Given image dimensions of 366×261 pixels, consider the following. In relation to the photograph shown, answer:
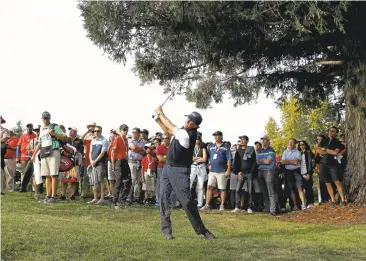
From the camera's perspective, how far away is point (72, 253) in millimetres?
7848

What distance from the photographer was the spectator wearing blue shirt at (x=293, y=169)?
51.5 feet

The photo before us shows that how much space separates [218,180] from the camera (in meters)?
15.5

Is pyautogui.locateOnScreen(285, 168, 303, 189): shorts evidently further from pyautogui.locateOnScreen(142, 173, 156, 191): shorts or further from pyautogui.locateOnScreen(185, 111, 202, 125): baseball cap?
pyautogui.locateOnScreen(185, 111, 202, 125): baseball cap

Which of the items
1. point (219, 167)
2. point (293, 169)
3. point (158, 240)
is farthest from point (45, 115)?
point (293, 169)

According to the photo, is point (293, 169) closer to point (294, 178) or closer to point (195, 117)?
point (294, 178)

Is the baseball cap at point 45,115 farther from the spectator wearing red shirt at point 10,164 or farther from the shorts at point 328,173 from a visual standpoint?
the shorts at point 328,173

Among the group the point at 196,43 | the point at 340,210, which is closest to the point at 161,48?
the point at 196,43

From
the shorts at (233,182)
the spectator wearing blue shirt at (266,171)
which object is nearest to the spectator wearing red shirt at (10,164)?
the shorts at (233,182)

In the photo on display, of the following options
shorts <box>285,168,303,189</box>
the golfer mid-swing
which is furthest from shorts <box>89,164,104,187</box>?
the golfer mid-swing

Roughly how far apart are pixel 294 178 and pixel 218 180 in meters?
2.14

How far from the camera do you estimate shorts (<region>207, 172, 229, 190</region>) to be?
15.5 metres

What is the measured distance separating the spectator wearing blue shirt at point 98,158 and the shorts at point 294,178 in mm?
5100

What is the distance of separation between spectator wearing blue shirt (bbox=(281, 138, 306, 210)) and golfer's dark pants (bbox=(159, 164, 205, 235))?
688 centimetres

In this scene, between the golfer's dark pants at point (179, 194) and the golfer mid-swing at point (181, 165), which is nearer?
the golfer mid-swing at point (181, 165)
